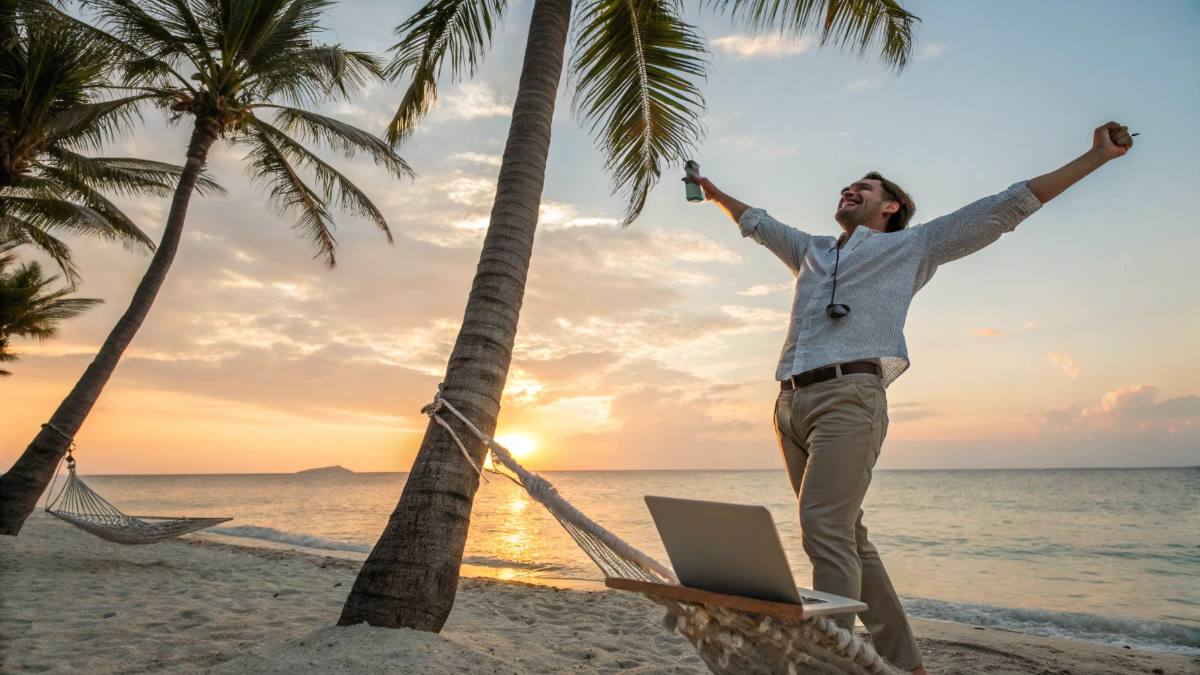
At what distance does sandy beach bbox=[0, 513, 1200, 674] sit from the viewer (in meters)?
2.67

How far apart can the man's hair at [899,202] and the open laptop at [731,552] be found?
134 cm

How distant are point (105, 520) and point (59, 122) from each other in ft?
15.1

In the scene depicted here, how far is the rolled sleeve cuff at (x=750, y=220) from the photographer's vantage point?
101 inches

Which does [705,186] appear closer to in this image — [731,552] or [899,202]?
[899,202]

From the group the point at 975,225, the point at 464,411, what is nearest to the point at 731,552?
the point at 975,225

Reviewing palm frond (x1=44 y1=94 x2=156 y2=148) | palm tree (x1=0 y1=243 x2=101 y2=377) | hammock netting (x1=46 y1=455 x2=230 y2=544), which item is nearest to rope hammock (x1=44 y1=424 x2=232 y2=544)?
hammock netting (x1=46 y1=455 x2=230 y2=544)

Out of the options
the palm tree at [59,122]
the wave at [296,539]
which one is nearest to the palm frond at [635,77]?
the palm tree at [59,122]

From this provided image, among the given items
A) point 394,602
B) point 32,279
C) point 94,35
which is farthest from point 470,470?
point 32,279

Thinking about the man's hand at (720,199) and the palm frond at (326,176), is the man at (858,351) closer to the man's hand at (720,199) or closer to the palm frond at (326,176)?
the man's hand at (720,199)

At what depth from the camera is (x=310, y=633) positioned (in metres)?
2.89

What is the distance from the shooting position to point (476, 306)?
3.14m

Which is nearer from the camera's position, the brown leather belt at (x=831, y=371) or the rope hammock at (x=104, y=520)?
the brown leather belt at (x=831, y=371)

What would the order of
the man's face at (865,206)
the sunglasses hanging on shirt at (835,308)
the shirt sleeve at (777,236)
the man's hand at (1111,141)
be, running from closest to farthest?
the man's hand at (1111,141) → the sunglasses hanging on shirt at (835,308) → the man's face at (865,206) → the shirt sleeve at (777,236)

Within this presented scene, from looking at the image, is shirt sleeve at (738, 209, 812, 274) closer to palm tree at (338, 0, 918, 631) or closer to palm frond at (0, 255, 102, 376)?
palm tree at (338, 0, 918, 631)
